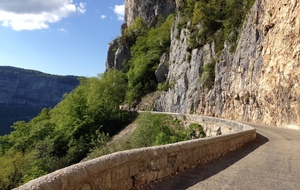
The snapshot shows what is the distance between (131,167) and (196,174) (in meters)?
2.18

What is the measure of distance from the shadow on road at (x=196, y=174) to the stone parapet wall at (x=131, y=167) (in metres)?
0.13

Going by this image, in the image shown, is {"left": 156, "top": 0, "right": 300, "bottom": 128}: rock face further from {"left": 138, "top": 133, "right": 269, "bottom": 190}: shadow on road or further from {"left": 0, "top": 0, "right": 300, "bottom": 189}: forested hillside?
{"left": 138, "top": 133, "right": 269, "bottom": 190}: shadow on road

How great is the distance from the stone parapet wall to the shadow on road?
13 cm

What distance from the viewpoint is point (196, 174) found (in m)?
7.61

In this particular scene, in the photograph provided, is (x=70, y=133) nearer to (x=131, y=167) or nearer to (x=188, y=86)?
(x=188, y=86)

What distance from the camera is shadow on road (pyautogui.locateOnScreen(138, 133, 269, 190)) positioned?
6.50 m

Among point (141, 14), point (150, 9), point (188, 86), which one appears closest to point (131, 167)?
point (188, 86)

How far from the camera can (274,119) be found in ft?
87.0

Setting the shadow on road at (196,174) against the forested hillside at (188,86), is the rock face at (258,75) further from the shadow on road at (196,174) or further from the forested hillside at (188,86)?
the shadow on road at (196,174)

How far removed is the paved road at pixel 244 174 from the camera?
6.68 meters

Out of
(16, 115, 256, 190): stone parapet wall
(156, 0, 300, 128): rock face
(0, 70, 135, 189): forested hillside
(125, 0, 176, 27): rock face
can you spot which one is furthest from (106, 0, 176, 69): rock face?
(16, 115, 256, 190): stone parapet wall

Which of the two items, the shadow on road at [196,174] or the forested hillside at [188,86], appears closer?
the shadow on road at [196,174]

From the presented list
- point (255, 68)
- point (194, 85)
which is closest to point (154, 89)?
point (194, 85)

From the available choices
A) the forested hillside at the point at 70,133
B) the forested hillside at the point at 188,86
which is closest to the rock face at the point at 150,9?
the forested hillside at the point at 188,86
